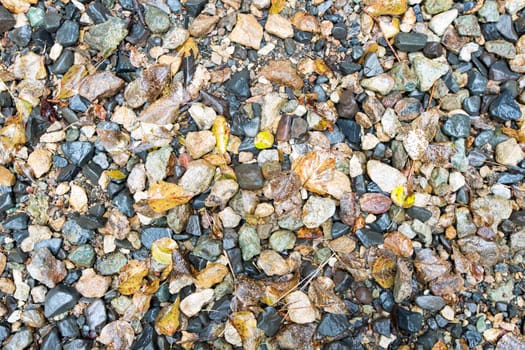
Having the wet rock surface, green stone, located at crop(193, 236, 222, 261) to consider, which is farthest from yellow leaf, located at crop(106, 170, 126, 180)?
green stone, located at crop(193, 236, 222, 261)

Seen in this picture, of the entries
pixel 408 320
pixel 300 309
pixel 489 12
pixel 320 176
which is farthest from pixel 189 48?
pixel 408 320

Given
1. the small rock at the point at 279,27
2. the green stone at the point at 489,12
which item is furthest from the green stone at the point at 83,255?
the green stone at the point at 489,12

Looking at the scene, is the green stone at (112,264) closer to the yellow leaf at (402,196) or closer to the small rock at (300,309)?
the small rock at (300,309)

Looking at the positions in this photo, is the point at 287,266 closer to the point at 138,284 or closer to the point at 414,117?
the point at 138,284

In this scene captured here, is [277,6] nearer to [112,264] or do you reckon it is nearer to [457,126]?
[457,126]

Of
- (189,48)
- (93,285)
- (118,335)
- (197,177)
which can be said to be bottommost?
(118,335)

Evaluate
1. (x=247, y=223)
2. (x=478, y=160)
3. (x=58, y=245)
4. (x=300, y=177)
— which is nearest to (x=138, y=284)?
(x=58, y=245)

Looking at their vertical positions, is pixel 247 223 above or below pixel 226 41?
below
